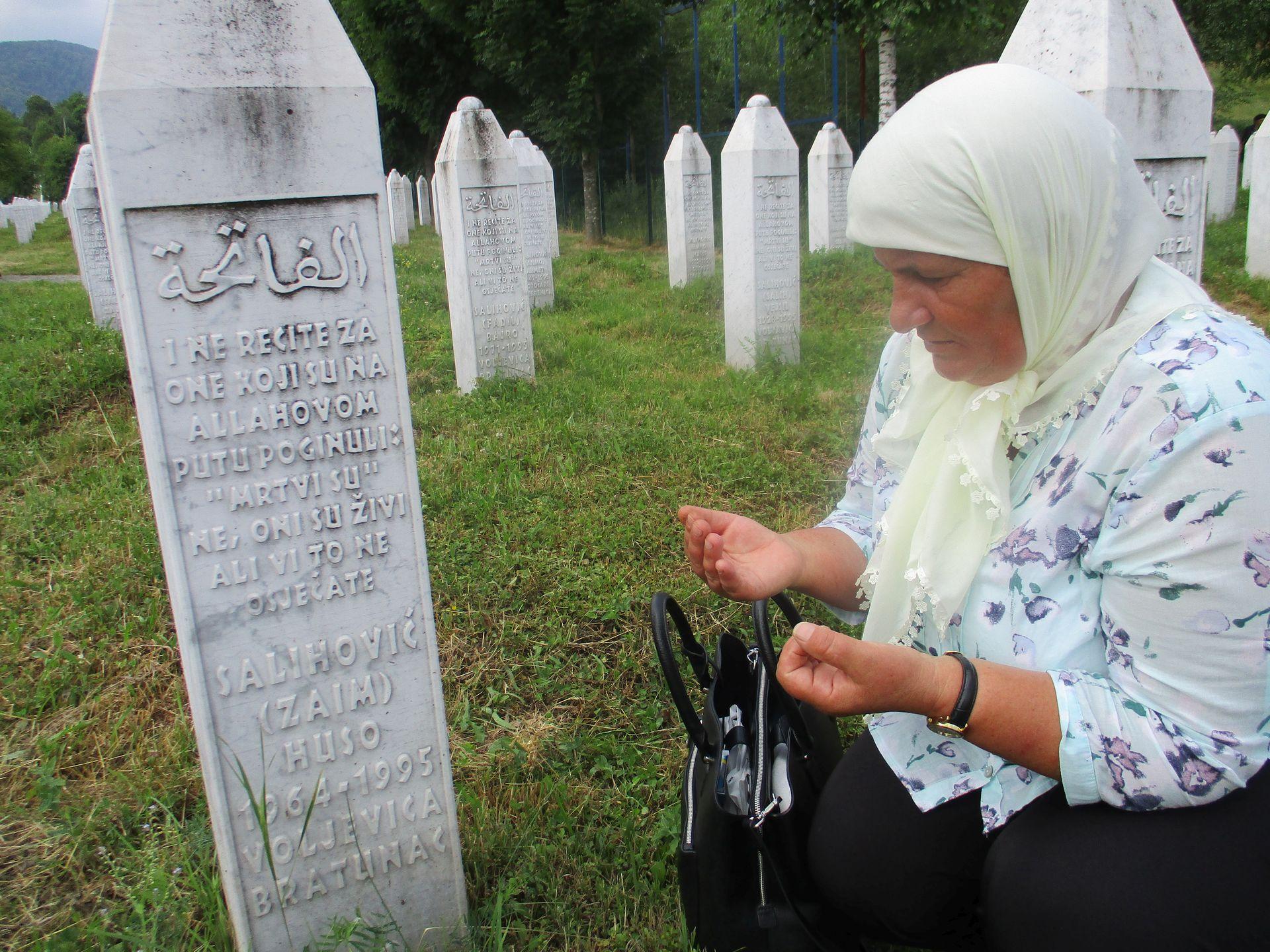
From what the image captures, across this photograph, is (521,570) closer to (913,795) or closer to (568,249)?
(913,795)

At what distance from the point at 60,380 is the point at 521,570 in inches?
173

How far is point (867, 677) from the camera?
1.29 metres

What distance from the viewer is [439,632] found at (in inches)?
124

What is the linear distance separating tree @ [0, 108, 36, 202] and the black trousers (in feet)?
194

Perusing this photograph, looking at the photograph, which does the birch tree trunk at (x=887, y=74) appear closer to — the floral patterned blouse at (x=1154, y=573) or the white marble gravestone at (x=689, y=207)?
the white marble gravestone at (x=689, y=207)

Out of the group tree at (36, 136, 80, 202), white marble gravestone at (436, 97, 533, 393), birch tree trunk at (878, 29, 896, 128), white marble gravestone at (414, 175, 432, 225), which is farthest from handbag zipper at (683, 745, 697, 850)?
tree at (36, 136, 80, 202)

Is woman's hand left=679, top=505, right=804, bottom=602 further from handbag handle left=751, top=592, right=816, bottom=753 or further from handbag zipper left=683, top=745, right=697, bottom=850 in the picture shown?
handbag zipper left=683, top=745, right=697, bottom=850

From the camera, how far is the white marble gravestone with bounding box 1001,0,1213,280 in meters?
3.08

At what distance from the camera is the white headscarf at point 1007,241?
4.19 feet

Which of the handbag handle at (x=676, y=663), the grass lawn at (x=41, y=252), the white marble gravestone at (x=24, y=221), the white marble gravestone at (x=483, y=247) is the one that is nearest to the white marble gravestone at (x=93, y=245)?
the white marble gravestone at (x=483, y=247)

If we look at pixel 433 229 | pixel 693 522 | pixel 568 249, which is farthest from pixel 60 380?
pixel 433 229

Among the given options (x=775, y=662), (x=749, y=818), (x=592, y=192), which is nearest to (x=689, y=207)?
(x=592, y=192)

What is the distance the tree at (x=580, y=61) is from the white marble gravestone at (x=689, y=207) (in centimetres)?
797

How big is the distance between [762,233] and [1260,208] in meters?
6.19
